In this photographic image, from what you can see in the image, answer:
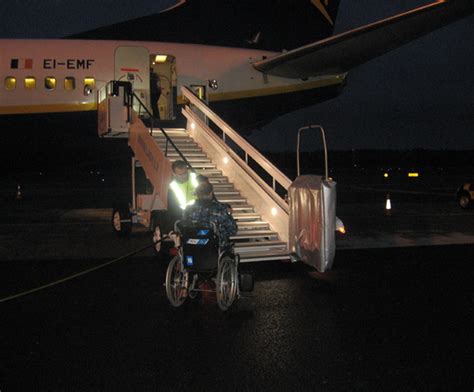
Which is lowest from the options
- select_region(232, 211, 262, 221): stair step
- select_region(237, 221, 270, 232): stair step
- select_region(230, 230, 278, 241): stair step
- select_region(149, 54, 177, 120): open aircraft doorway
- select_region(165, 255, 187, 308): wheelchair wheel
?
select_region(165, 255, 187, 308): wheelchair wheel

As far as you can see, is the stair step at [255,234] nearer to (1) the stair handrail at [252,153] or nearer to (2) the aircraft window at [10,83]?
(1) the stair handrail at [252,153]

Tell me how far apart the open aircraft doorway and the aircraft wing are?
11.5ft

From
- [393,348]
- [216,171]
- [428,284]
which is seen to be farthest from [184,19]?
[393,348]

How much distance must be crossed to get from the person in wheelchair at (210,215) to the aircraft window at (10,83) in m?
14.8

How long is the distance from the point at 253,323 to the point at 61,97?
50.6ft

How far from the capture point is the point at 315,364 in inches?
186

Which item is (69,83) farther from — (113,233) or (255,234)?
(255,234)

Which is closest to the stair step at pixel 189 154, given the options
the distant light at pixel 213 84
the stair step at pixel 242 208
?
the stair step at pixel 242 208

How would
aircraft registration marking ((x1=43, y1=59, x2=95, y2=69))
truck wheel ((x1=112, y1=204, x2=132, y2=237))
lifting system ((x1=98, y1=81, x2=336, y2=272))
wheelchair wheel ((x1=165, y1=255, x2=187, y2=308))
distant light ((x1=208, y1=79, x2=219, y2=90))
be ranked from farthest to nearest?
distant light ((x1=208, y1=79, x2=219, y2=90)) < aircraft registration marking ((x1=43, y1=59, x2=95, y2=69)) < truck wheel ((x1=112, y1=204, x2=132, y2=237)) < lifting system ((x1=98, y1=81, x2=336, y2=272)) < wheelchair wheel ((x1=165, y1=255, x2=187, y2=308))

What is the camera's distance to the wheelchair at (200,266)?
616cm

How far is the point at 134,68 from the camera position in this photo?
1711cm

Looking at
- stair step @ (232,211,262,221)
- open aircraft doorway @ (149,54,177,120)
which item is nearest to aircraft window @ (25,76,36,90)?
open aircraft doorway @ (149,54,177,120)

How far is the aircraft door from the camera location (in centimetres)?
1667

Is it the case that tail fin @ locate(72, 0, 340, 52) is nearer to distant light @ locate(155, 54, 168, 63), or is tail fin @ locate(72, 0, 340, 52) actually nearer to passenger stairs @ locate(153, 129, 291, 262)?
distant light @ locate(155, 54, 168, 63)
